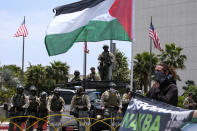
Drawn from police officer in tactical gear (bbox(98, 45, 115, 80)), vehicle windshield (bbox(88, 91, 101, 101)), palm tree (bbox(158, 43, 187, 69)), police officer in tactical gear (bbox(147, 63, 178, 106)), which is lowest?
vehicle windshield (bbox(88, 91, 101, 101))

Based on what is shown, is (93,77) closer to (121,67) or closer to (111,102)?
(111,102)

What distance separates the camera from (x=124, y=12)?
34.7ft

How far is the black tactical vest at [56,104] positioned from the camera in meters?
15.6

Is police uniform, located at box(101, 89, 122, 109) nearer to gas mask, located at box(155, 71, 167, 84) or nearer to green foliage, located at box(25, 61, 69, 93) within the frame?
gas mask, located at box(155, 71, 167, 84)

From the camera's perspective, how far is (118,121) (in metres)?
14.9

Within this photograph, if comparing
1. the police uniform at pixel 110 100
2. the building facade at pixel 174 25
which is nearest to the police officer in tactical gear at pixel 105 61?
the police uniform at pixel 110 100

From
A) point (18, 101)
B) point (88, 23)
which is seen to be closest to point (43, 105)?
point (18, 101)

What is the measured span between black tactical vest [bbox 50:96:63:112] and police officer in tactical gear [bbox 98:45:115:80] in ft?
8.65

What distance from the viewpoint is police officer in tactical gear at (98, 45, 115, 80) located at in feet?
55.8

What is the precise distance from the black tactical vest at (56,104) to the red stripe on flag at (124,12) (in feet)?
18.6

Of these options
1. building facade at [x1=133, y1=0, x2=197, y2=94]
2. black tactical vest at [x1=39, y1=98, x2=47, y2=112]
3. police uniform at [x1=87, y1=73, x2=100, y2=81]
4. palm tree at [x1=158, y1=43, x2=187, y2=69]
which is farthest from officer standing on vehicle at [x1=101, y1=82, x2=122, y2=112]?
building facade at [x1=133, y1=0, x2=197, y2=94]

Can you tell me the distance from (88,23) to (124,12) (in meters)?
1.02

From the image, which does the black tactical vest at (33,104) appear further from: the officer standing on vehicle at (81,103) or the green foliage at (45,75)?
the green foliage at (45,75)

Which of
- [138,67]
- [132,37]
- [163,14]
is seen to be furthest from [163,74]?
[163,14]
